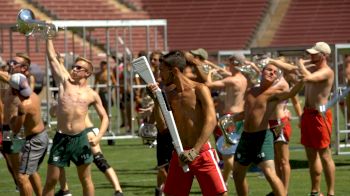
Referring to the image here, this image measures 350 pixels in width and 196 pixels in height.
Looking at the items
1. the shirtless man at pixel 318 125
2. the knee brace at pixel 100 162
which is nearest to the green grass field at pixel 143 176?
the shirtless man at pixel 318 125

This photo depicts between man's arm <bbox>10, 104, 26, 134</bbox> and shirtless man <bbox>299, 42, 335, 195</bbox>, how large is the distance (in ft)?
10.4

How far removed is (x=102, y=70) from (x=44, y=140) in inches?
584

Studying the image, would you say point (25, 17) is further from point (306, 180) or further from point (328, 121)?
point (306, 180)

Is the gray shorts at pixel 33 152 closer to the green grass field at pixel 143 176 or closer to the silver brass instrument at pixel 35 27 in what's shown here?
the silver brass instrument at pixel 35 27

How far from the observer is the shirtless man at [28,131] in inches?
504

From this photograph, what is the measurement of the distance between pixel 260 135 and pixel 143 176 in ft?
18.0

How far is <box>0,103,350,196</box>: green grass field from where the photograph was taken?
15.3m

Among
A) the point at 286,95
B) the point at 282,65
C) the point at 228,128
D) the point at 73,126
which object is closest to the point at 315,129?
the point at 282,65

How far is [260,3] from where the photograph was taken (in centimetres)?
4991

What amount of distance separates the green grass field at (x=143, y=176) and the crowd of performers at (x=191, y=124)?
0.55m

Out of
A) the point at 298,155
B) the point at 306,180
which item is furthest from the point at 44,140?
the point at 298,155

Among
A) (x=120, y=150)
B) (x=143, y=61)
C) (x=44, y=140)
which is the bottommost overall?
(x=120, y=150)

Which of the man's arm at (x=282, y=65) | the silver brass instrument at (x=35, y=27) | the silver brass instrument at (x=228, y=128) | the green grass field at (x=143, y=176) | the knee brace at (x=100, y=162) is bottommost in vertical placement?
the green grass field at (x=143, y=176)

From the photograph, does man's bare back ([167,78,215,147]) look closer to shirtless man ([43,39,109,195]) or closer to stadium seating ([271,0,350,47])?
shirtless man ([43,39,109,195])
